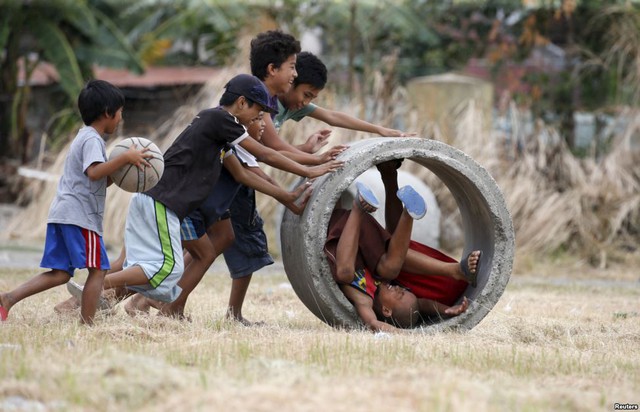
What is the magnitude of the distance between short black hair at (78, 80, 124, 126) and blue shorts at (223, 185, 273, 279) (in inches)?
46.5

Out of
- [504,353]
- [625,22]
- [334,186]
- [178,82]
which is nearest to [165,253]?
[334,186]

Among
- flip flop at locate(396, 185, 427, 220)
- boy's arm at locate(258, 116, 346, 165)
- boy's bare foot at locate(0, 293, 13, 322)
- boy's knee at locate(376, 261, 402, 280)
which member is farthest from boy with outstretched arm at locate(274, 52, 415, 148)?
boy's bare foot at locate(0, 293, 13, 322)

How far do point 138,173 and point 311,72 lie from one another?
156 centimetres

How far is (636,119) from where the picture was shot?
1346 centimetres

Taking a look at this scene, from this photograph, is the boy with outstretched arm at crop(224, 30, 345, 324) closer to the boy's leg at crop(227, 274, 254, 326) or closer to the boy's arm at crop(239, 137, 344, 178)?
the boy's leg at crop(227, 274, 254, 326)

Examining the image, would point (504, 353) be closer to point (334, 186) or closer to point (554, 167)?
point (334, 186)

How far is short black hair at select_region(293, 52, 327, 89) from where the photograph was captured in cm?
685

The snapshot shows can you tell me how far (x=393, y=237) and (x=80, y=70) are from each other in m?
14.7

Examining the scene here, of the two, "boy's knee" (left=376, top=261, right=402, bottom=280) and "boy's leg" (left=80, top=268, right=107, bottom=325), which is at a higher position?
"boy's knee" (left=376, top=261, right=402, bottom=280)

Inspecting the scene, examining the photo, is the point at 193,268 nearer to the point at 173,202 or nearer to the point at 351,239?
the point at 173,202

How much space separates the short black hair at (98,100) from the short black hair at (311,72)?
1.37m

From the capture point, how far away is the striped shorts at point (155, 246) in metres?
6.05

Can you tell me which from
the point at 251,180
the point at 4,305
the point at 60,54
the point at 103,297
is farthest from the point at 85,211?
the point at 60,54

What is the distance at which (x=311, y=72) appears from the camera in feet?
22.5
